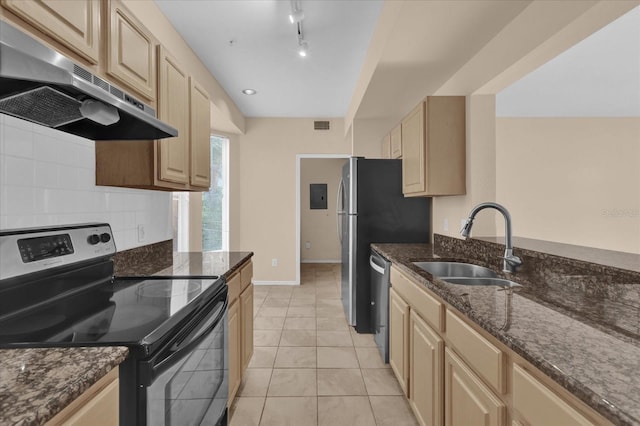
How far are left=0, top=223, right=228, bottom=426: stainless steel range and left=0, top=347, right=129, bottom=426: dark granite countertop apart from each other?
0.05 meters

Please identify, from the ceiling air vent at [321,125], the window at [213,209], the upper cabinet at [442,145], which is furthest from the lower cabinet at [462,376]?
the ceiling air vent at [321,125]

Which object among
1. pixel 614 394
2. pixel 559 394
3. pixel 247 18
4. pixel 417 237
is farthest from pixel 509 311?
pixel 247 18

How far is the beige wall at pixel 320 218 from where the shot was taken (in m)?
7.32

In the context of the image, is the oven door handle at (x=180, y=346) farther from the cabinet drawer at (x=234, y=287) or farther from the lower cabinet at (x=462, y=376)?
the lower cabinet at (x=462, y=376)

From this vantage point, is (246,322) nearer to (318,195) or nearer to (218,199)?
(218,199)

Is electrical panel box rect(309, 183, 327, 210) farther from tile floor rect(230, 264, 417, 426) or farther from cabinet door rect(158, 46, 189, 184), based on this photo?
cabinet door rect(158, 46, 189, 184)

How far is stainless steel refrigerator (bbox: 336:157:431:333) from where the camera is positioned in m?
3.14

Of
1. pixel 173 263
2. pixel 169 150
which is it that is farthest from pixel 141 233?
pixel 169 150

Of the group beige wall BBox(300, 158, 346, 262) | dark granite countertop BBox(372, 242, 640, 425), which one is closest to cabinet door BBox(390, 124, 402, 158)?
dark granite countertop BBox(372, 242, 640, 425)

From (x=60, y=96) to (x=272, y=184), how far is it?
412cm

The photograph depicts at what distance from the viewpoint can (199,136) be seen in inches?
91.4

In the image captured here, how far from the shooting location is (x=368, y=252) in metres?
3.17

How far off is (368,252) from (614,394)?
258 centimetres

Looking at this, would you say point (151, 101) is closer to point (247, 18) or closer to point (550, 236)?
point (247, 18)
